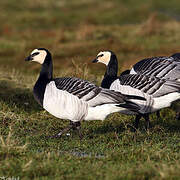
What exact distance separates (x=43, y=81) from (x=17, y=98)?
9.25 feet

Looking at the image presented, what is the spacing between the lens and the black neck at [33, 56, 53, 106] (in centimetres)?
838

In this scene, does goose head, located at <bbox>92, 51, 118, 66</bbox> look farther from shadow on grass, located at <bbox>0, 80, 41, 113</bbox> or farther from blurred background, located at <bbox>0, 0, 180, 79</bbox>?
shadow on grass, located at <bbox>0, 80, 41, 113</bbox>

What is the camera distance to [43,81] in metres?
8.59

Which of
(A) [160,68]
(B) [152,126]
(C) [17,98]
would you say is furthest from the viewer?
(C) [17,98]

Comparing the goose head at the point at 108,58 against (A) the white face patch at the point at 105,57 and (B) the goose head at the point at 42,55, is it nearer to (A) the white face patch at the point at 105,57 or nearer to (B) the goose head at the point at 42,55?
(A) the white face patch at the point at 105,57

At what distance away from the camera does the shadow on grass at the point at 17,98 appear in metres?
10.6

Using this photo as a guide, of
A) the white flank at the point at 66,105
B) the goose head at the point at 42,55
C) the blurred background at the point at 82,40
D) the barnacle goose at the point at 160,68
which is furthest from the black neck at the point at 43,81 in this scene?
the blurred background at the point at 82,40

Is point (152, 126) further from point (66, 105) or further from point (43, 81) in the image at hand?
point (43, 81)

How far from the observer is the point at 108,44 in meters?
20.4

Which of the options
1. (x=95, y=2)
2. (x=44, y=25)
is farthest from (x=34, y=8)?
(x=44, y=25)

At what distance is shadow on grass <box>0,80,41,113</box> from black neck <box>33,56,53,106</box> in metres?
1.77

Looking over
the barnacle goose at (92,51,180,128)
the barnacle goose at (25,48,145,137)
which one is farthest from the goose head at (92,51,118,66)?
the barnacle goose at (25,48,145,137)

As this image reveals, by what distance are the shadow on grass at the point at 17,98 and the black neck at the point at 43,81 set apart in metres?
1.77

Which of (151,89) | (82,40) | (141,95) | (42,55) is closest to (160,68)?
(151,89)
